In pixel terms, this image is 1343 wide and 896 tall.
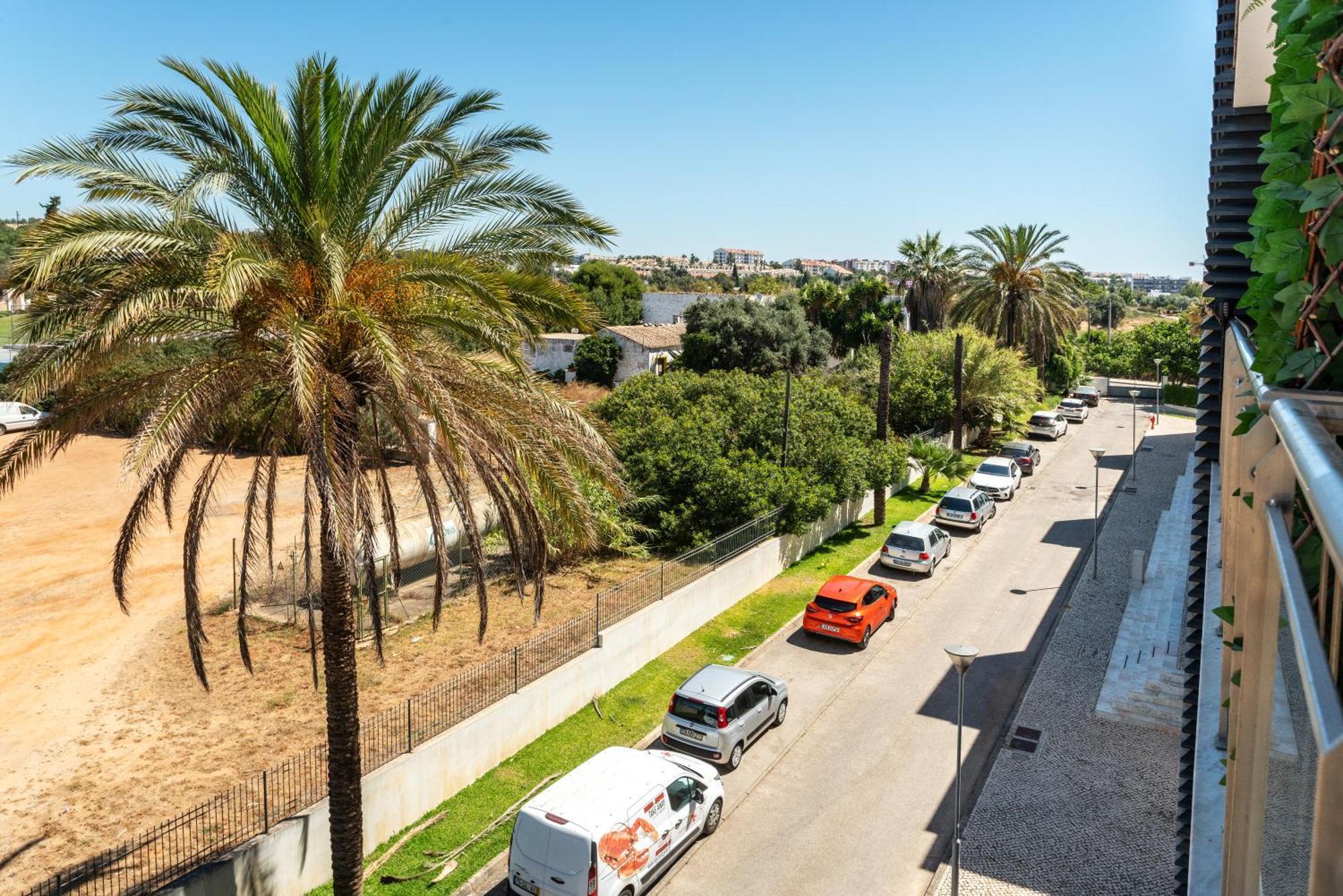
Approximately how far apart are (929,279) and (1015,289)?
1076 cm

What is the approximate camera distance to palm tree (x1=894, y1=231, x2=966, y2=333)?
54.9 m

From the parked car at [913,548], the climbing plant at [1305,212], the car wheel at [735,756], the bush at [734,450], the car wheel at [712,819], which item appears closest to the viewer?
the climbing plant at [1305,212]

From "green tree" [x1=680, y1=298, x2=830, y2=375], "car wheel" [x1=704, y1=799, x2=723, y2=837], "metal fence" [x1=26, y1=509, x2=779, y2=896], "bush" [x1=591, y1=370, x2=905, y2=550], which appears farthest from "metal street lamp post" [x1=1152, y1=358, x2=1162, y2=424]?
"car wheel" [x1=704, y1=799, x2=723, y2=837]

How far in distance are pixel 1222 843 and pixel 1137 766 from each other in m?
14.1

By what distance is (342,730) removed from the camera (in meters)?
10.9

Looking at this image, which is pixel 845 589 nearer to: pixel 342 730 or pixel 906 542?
pixel 906 542

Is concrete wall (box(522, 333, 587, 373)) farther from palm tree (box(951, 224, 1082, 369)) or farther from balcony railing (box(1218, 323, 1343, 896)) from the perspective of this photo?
balcony railing (box(1218, 323, 1343, 896))

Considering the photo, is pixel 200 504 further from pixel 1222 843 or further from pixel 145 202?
pixel 1222 843

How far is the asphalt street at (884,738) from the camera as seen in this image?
12992 mm

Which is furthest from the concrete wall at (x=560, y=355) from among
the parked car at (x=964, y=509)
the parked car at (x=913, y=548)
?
the parked car at (x=913, y=548)

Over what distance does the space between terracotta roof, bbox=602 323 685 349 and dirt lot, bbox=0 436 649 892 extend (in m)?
35.1

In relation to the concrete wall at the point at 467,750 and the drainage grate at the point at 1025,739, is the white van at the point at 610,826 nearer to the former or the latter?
the concrete wall at the point at 467,750

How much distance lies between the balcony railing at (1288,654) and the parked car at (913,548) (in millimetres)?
23101

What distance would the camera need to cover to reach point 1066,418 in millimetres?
51969
